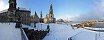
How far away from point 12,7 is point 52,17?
5005cm

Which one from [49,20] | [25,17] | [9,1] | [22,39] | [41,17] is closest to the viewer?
[22,39]

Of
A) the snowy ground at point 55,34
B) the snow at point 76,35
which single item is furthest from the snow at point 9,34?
the snow at point 76,35

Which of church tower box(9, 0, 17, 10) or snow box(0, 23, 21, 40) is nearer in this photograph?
snow box(0, 23, 21, 40)

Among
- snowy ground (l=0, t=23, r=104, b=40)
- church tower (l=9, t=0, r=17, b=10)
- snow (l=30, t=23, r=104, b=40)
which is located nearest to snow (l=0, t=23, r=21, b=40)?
snowy ground (l=0, t=23, r=104, b=40)

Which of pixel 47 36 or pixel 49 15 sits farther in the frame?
pixel 49 15

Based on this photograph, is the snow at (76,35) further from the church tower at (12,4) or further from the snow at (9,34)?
the church tower at (12,4)

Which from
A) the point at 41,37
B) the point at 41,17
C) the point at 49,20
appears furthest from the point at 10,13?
the point at 41,17

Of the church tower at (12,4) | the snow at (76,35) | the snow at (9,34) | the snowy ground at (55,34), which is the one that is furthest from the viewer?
the church tower at (12,4)

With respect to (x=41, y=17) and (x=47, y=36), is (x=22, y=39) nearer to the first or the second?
(x=47, y=36)

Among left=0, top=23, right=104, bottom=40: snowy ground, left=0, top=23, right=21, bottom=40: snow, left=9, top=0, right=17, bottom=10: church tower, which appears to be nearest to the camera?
left=0, top=23, right=21, bottom=40: snow

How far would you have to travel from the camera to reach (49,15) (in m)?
104

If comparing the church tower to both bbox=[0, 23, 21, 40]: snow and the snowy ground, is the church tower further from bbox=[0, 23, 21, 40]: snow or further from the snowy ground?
bbox=[0, 23, 21, 40]: snow

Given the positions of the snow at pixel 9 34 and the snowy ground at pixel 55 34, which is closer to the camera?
the snow at pixel 9 34

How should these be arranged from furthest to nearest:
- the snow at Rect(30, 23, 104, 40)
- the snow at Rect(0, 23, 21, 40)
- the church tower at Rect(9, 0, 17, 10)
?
1. the church tower at Rect(9, 0, 17, 10)
2. the snow at Rect(30, 23, 104, 40)
3. the snow at Rect(0, 23, 21, 40)
